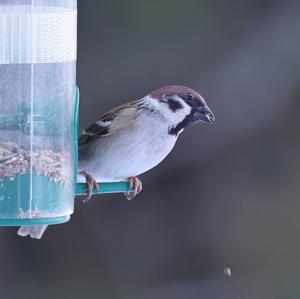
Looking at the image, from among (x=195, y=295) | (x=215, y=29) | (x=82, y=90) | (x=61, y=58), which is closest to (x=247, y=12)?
(x=215, y=29)

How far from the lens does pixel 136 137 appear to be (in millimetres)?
5531

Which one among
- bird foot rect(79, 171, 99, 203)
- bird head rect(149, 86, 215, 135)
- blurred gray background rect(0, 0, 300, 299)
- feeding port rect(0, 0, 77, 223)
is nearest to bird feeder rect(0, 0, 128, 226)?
feeding port rect(0, 0, 77, 223)

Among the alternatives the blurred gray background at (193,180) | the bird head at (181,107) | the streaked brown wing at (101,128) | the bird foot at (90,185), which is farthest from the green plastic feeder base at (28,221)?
the blurred gray background at (193,180)

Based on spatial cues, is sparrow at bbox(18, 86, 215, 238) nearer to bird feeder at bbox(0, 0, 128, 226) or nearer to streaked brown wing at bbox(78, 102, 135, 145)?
streaked brown wing at bbox(78, 102, 135, 145)

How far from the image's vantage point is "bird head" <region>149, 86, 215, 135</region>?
18.2ft

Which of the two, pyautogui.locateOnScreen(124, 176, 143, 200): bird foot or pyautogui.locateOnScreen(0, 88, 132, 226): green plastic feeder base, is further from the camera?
pyautogui.locateOnScreen(124, 176, 143, 200): bird foot

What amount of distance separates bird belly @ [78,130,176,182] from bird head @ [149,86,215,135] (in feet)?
0.34

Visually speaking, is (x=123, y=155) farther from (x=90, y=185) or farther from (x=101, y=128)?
(x=90, y=185)

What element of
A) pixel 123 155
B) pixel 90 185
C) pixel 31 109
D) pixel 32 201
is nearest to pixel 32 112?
pixel 31 109

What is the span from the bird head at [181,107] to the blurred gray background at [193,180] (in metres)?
3.31

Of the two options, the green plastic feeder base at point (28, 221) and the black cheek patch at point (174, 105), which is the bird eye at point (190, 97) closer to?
the black cheek patch at point (174, 105)

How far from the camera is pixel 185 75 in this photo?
925 cm

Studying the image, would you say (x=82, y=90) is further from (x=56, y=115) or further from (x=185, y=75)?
(x=56, y=115)

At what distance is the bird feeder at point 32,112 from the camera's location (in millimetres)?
4750
